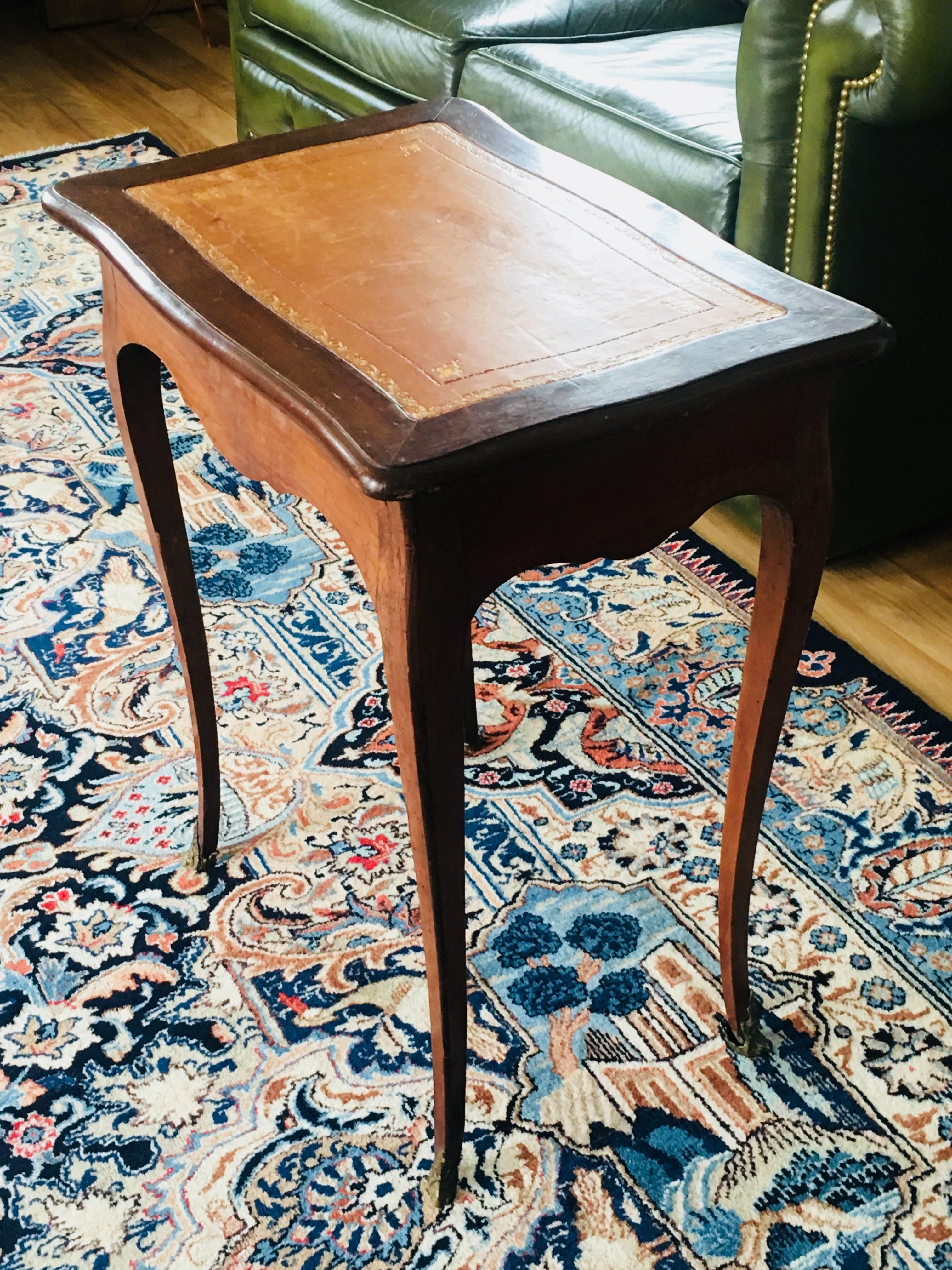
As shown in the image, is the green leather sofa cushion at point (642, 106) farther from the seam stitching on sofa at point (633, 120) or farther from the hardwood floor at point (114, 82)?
the hardwood floor at point (114, 82)

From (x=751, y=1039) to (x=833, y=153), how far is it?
1021mm

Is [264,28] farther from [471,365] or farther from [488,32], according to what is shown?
[471,365]

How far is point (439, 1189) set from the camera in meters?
1.08

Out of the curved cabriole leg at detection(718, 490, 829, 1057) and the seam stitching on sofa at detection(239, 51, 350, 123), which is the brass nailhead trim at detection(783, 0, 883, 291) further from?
the seam stitching on sofa at detection(239, 51, 350, 123)

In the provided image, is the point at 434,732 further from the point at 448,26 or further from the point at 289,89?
the point at 289,89

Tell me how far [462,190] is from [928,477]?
3.31 feet

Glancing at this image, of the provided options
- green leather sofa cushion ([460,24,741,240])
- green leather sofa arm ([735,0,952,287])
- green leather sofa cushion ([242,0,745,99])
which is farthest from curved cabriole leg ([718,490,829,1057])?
green leather sofa cushion ([242,0,745,99])

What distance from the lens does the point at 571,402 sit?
2.65 feet

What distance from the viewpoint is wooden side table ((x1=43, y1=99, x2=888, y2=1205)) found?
0.81 meters

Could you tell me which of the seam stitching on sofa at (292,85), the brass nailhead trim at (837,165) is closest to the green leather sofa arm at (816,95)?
the brass nailhead trim at (837,165)

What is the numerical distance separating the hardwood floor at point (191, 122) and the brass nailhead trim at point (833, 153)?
1.45ft

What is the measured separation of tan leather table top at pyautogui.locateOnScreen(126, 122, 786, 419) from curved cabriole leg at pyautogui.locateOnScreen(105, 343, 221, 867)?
0.16 meters

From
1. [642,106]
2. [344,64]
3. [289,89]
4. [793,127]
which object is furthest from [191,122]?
[793,127]

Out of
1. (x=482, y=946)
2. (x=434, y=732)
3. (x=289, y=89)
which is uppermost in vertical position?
(x=434, y=732)
